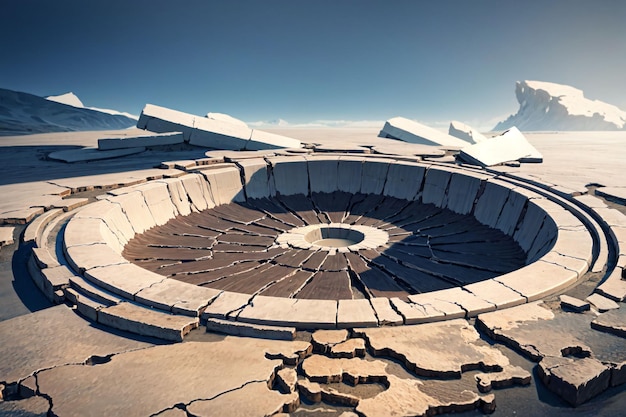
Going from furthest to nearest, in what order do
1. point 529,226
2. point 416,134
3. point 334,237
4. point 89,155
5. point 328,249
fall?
point 416,134
point 89,155
point 334,237
point 328,249
point 529,226

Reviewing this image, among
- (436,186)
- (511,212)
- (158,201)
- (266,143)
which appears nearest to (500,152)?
(436,186)

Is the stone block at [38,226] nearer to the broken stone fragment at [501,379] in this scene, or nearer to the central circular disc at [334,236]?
the central circular disc at [334,236]

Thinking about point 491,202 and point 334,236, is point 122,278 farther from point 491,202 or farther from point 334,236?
point 491,202

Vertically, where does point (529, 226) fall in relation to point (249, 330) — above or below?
above

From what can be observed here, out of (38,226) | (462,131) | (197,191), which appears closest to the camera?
(38,226)

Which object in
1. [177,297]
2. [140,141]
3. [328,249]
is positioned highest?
[140,141]

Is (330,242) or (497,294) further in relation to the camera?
(330,242)
